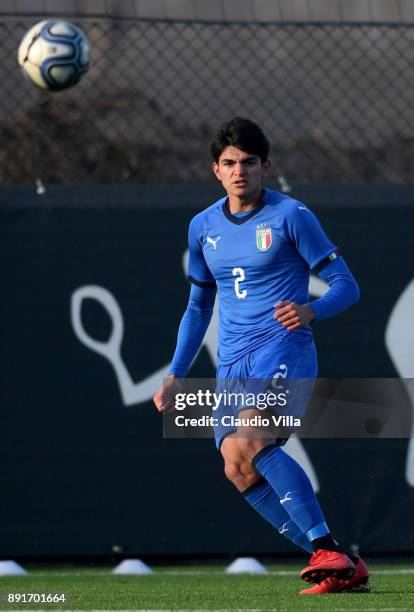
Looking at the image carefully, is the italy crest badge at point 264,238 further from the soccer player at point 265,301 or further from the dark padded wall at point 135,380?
the dark padded wall at point 135,380

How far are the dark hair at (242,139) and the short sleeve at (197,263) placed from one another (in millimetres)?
398

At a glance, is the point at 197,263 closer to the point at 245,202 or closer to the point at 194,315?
the point at 194,315

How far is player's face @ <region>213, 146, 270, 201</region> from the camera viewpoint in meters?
6.11

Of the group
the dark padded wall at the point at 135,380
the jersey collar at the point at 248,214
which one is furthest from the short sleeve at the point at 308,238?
the dark padded wall at the point at 135,380

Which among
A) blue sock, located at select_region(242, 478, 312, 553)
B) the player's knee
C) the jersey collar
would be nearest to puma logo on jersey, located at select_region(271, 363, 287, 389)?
the player's knee

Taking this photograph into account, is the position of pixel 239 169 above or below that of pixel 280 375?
above

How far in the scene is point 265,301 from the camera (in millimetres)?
6086

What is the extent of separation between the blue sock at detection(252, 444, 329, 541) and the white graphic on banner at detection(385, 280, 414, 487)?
2594 millimetres

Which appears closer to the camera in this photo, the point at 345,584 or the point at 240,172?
the point at 345,584

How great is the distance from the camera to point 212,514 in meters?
8.33

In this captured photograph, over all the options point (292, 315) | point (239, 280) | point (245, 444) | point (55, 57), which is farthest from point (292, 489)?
point (55, 57)

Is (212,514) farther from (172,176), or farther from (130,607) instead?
(172,176)

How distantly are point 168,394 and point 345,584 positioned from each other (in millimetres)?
1161

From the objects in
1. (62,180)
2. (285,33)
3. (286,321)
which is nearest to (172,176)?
(62,180)
